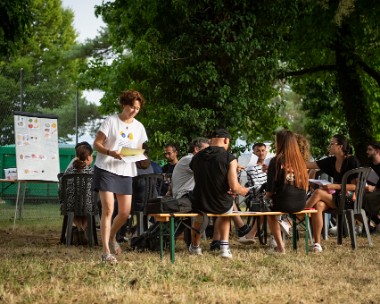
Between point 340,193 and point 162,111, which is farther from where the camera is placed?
point 162,111

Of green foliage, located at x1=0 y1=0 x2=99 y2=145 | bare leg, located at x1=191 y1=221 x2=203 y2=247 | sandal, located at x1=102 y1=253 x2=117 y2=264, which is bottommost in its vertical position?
sandal, located at x1=102 y1=253 x2=117 y2=264

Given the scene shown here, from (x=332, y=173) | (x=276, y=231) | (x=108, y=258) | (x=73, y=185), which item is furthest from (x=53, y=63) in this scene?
(x=108, y=258)

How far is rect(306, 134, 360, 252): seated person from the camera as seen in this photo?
11379 millimetres

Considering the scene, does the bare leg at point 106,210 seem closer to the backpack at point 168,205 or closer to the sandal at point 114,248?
the backpack at point 168,205

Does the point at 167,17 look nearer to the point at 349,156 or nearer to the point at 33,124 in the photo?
the point at 33,124

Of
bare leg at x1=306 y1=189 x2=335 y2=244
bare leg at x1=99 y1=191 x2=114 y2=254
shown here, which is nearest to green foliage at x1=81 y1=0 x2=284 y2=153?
bare leg at x1=306 y1=189 x2=335 y2=244

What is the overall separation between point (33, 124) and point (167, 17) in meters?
4.46

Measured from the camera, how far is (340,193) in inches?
461

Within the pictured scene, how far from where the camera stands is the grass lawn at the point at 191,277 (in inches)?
268

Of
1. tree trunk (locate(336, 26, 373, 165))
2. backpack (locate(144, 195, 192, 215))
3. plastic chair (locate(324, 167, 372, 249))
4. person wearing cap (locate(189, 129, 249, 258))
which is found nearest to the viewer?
backpack (locate(144, 195, 192, 215))

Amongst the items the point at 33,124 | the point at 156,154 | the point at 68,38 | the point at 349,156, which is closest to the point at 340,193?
the point at 349,156

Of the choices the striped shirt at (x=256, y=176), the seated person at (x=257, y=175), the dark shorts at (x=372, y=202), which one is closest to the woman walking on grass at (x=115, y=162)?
the seated person at (x=257, y=175)

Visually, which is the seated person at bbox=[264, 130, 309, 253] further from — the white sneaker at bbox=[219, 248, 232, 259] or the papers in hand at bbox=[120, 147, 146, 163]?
the papers in hand at bbox=[120, 147, 146, 163]

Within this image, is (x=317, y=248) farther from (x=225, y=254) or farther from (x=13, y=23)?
(x=13, y=23)
